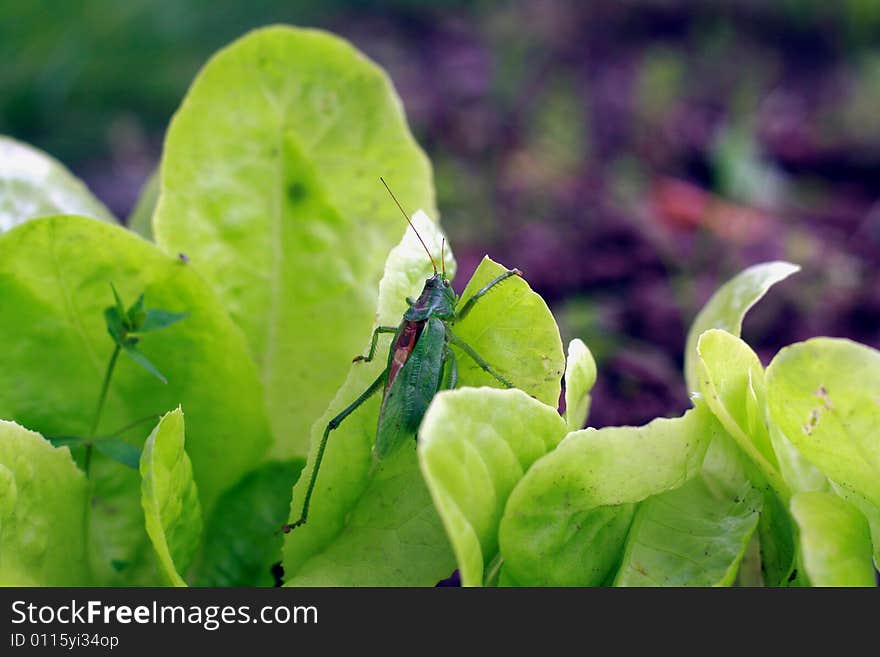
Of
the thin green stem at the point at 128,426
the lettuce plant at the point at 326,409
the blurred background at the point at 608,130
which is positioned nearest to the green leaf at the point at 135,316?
the lettuce plant at the point at 326,409

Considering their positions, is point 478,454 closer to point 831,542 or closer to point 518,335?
point 518,335

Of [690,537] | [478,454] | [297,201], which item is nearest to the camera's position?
[478,454]

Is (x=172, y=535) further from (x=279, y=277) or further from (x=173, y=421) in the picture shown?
(x=279, y=277)

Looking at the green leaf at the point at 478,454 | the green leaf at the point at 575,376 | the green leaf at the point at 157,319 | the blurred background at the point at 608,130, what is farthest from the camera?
the blurred background at the point at 608,130

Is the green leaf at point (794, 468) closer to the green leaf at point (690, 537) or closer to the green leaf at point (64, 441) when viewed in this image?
the green leaf at point (690, 537)

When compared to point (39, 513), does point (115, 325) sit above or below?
above

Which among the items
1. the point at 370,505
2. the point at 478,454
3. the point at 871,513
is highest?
the point at 478,454

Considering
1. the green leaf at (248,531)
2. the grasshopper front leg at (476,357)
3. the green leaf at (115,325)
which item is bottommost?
the green leaf at (248,531)

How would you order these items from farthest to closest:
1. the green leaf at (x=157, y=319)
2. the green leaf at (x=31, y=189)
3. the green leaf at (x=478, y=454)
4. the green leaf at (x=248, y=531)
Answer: the green leaf at (x=31, y=189), the green leaf at (x=248, y=531), the green leaf at (x=157, y=319), the green leaf at (x=478, y=454)

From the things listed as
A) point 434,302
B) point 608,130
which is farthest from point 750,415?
point 608,130
